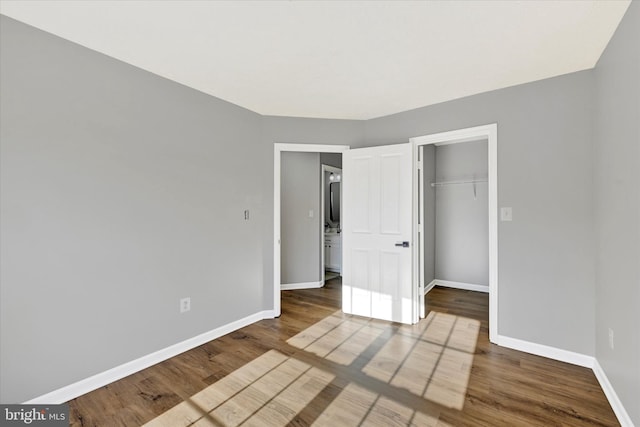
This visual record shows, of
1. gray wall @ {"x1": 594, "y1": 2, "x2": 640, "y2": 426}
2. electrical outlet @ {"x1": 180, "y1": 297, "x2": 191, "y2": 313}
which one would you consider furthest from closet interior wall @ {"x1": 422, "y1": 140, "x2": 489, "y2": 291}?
electrical outlet @ {"x1": 180, "y1": 297, "x2": 191, "y2": 313}

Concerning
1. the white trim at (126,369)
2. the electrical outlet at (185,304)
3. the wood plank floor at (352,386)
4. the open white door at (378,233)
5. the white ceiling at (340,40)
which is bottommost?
the wood plank floor at (352,386)

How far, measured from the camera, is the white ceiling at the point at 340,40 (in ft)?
5.82

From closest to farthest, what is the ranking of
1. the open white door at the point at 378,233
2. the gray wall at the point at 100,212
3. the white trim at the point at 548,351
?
the gray wall at the point at 100,212 < the white trim at the point at 548,351 < the open white door at the point at 378,233

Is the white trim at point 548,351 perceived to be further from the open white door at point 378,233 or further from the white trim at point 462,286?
the white trim at point 462,286

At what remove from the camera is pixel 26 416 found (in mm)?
1868

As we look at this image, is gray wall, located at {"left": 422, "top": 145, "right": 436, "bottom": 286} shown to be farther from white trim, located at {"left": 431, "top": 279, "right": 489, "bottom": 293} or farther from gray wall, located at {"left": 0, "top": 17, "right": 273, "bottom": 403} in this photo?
gray wall, located at {"left": 0, "top": 17, "right": 273, "bottom": 403}

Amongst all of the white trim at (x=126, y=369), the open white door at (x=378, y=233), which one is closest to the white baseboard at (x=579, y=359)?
the open white door at (x=378, y=233)

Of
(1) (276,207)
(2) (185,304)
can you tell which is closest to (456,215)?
(1) (276,207)

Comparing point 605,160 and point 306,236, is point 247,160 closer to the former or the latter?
point 306,236

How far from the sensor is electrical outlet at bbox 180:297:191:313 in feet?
9.29

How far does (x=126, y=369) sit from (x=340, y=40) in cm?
297

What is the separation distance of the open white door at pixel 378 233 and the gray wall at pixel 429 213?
141cm

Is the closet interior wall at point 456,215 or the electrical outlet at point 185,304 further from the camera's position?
the closet interior wall at point 456,215

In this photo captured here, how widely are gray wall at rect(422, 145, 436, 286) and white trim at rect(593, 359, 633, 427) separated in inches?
96.8
